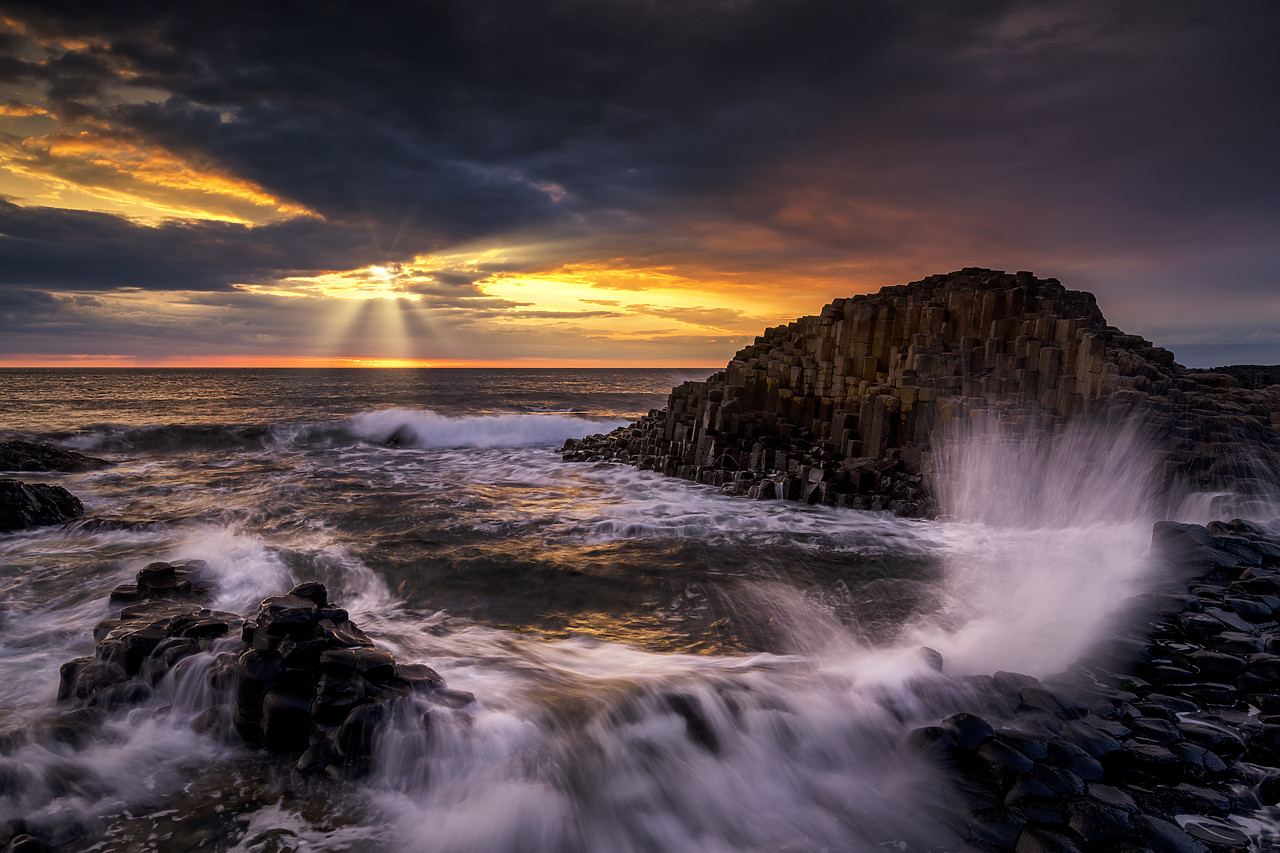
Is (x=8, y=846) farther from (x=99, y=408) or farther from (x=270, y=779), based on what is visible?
(x=99, y=408)

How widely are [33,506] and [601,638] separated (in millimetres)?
10511

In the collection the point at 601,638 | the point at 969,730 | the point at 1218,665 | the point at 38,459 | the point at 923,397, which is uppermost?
the point at 923,397

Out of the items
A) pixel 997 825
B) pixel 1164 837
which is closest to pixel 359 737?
pixel 997 825

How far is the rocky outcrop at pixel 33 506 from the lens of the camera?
10250mm

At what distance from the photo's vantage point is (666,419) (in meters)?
18.1

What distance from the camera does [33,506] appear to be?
417 inches

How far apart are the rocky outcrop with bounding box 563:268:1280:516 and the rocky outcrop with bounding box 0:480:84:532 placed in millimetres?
12013

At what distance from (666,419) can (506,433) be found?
1163cm

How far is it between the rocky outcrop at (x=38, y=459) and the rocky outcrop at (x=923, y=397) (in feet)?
48.9

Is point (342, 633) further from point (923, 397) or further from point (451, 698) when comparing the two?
point (923, 397)

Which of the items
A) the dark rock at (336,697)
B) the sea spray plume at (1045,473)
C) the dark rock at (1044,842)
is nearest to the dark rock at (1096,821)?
the dark rock at (1044,842)

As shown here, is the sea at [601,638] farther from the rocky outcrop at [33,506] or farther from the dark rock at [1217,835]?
the dark rock at [1217,835]

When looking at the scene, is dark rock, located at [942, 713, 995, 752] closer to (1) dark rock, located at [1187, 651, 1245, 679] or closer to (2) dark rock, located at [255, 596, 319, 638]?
(1) dark rock, located at [1187, 651, 1245, 679]

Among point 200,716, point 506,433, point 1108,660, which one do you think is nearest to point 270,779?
point 200,716
